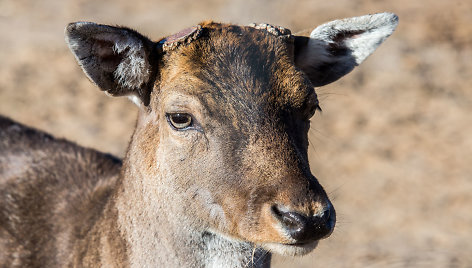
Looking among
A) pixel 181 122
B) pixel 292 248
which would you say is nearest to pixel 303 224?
pixel 292 248

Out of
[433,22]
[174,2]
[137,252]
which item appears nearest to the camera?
[137,252]

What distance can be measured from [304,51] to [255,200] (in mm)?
1564

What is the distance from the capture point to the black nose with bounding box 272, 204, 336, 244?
12.4ft

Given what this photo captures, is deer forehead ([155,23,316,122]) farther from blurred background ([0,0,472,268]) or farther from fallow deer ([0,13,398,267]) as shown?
blurred background ([0,0,472,268])

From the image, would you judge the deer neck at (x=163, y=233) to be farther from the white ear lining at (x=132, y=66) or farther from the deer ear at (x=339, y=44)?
the deer ear at (x=339, y=44)

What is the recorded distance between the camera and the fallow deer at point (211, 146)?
157 inches

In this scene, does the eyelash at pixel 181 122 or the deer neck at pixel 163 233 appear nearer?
the eyelash at pixel 181 122

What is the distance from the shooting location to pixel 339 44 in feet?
16.8

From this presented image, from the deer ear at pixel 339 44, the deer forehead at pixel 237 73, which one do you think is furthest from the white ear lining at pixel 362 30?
the deer forehead at pixel 237 73

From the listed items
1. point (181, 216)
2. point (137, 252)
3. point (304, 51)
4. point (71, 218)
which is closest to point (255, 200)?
point (181, 216)

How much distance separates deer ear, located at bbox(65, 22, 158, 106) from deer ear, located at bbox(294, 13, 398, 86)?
1.22 metres

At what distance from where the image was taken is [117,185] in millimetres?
4914

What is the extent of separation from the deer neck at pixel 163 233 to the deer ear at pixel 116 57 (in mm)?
466

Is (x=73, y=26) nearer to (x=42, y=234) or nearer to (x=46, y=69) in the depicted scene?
(x=42, y=234)
